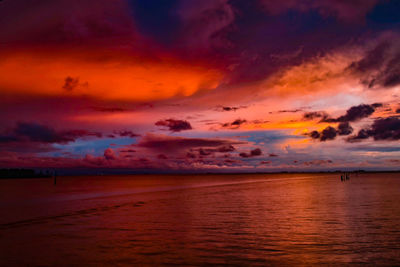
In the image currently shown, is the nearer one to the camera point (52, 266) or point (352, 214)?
point (52, 266)

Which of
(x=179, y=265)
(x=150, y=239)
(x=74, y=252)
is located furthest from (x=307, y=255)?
(x=74, y=252)

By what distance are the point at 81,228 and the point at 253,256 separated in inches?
524

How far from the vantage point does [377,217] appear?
2898 cm

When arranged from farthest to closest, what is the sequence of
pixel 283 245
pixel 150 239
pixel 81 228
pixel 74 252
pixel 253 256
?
1. pixel 81 228
2. pixel 150 239
3. pixel 283 245
4. pixel 74 252
5. pixel 253 256

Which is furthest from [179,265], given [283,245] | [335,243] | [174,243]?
[335,243]

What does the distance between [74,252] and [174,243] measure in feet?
15.4

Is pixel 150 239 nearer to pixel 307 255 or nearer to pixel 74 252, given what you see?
pixel 74 252

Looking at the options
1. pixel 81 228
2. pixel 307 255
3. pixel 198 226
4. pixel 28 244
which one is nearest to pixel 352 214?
pixel 198 226

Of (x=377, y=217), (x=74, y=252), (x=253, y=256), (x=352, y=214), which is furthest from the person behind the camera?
(x=352, y=214)

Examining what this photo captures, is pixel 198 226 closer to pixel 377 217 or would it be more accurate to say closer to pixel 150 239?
pixel 150 239

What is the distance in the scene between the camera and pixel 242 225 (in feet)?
83.0

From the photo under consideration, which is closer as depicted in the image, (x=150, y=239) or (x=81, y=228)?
(x=150, y=239)

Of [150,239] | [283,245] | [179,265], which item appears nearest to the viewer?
[179,265]

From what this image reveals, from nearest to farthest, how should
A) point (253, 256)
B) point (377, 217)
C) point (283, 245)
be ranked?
1. point (253, 256)
2. point (283, 245)
3. point (377, 217)
